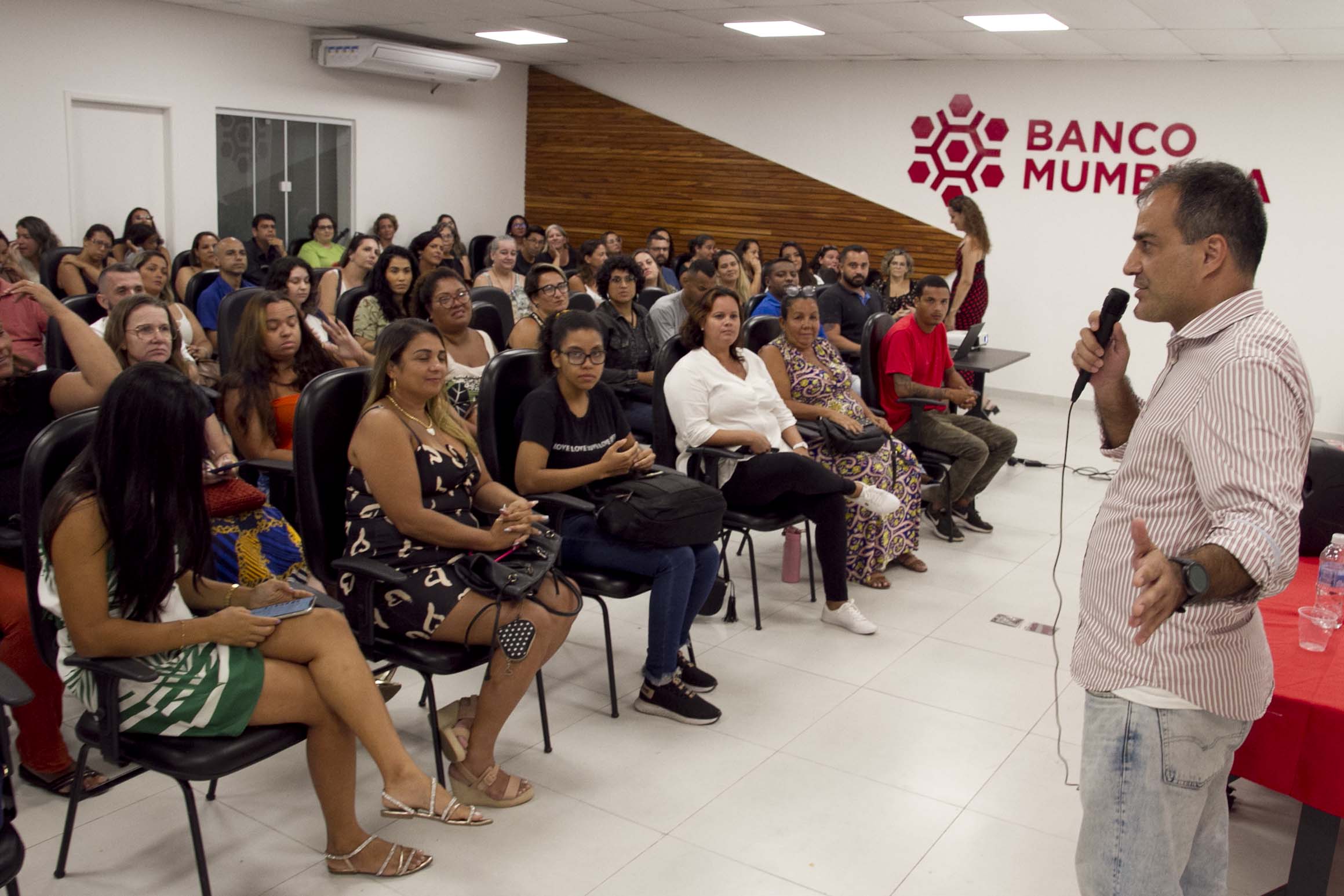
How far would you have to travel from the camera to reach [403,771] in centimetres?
241

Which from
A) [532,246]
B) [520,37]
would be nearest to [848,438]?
[532,246]

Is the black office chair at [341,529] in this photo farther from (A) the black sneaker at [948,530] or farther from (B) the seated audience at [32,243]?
(B) the seated audience at [32,243]

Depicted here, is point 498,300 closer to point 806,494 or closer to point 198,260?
point 806,494

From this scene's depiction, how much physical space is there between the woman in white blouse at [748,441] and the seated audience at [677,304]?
1807mm

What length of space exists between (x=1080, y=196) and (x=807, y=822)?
7.70 metres

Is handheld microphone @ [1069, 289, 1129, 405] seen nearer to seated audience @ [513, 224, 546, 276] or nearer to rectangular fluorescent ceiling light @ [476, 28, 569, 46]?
rectangular fluorescent ceiling light @ [476, 28, 569, 46]

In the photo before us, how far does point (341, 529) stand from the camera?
2.82 meters

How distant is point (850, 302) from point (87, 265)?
15.8 ft

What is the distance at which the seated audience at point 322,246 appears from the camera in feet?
30.6

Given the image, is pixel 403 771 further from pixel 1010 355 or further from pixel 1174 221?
pixel 1010 355

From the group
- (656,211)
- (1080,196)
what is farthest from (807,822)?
(656,211)

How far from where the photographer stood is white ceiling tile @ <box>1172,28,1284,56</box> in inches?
281

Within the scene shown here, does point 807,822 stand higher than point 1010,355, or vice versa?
point 1010,355

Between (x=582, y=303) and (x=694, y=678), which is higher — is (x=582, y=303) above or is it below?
above
